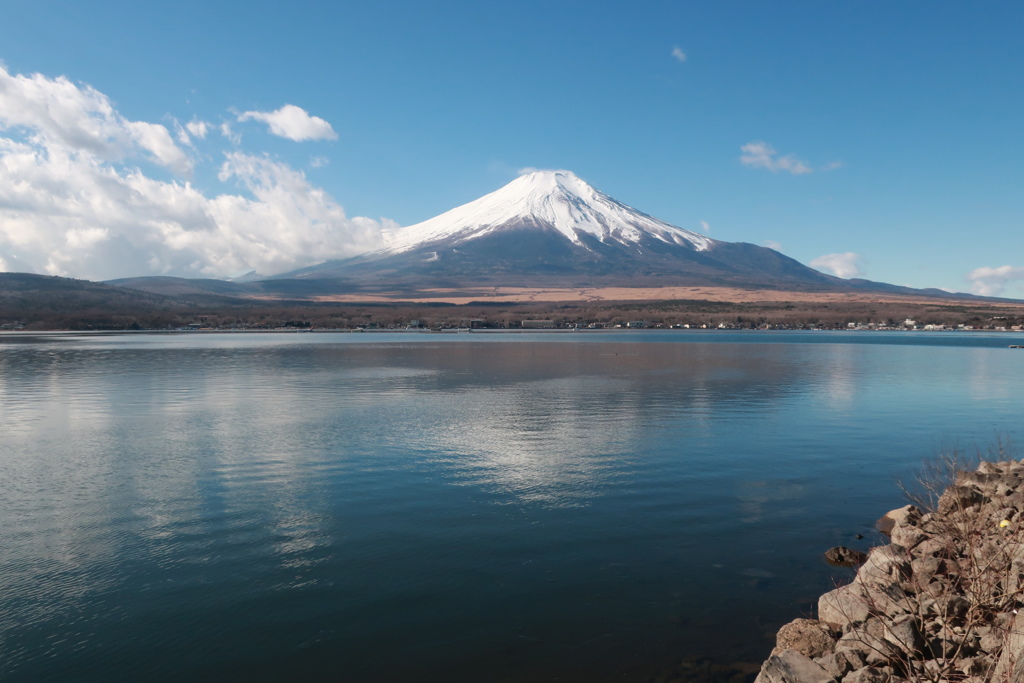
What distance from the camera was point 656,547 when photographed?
31.3 feet

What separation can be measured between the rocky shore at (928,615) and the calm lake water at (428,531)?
34.0 inches

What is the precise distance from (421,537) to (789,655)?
5.78m

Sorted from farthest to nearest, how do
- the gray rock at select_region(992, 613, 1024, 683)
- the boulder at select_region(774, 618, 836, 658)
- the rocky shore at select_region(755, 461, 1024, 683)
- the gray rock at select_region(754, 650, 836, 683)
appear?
the boulder at select_region(774, 618, 836, 658), the gray rock at select_region(754, 650, 836, 683), the rocky shore at select_region(755, 461, 1024, 683), the gray rock at select_region(992, 613, 1024, 683)

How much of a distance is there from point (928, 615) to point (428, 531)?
6762 mm

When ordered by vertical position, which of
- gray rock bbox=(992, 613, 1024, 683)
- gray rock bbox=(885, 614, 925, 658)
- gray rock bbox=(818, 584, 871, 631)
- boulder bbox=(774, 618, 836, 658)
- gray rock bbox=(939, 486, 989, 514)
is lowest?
boulder bbox=(774, 618, 836, 658)

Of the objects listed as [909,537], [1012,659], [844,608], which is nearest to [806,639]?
[844,608]

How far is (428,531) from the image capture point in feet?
33.5

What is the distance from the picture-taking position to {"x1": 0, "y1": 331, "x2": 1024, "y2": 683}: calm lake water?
22.4 feet

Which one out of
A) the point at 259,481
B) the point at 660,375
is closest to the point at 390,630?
the point at 259,481

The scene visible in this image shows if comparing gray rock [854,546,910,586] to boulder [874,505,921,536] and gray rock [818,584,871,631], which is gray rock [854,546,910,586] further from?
boulder [874,505,921,536]

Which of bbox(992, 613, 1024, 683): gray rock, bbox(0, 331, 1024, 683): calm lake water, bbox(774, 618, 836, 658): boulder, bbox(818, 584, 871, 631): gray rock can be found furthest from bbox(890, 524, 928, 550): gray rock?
bbox(992, 613, 1024, 683): gray rock

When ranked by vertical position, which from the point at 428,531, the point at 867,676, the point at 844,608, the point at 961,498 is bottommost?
the point at 428,531

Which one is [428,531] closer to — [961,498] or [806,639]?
[806,639]

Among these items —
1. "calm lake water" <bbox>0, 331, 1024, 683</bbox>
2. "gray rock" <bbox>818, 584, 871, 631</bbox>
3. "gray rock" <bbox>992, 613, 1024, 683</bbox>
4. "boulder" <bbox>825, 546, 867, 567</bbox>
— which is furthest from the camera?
"boulder" <bbox>825, 546, 867, 567</bbox>
